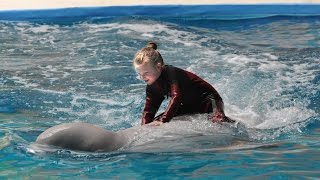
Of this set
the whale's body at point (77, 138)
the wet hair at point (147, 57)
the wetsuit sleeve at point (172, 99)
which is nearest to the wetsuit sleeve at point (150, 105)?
the wetsuit sleeve at point (172, 99)

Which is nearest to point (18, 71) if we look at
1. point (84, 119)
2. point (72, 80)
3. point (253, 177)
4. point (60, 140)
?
point (72, 80)

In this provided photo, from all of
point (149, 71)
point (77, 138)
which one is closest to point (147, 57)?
point (149, 71)

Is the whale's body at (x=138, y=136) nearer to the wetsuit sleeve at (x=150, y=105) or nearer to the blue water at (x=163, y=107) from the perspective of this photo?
the blue water at (x=163, y=107)

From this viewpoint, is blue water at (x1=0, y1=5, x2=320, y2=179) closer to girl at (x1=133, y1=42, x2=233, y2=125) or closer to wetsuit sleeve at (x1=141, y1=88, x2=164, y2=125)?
girl at (x1=133, y1=42, x2=233, y2=125)

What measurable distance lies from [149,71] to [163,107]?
138 centimetres

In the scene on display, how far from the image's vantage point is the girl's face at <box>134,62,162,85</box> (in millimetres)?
3555

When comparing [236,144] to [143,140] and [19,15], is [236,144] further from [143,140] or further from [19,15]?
[19,15]

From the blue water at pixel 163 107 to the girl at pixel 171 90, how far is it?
0.15 metres

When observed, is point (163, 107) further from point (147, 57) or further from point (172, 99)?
point (147, 57)

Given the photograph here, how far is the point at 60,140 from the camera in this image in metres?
3.08

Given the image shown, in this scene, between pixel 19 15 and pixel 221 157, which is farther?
pixel 19 15

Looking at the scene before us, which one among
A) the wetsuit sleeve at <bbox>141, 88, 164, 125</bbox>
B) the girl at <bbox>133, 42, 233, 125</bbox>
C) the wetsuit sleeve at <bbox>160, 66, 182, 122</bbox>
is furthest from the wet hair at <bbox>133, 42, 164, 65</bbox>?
the wetsuit sleeve at <bbox>141, 88, 164, 125</bbox>

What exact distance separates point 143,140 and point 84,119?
1316 mm

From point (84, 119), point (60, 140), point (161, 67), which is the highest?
point (161, 67)
